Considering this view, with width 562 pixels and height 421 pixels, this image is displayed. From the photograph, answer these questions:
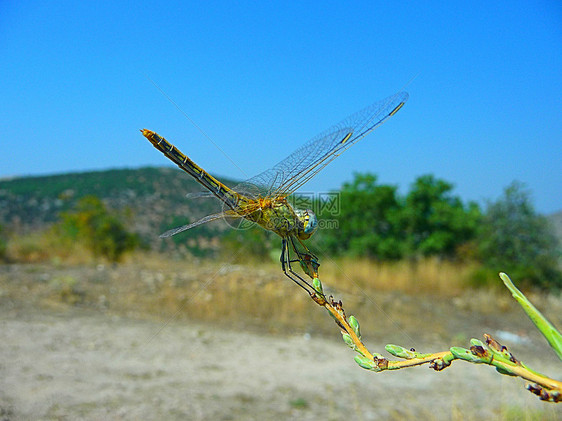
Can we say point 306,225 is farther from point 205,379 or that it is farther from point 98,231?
point 98,231

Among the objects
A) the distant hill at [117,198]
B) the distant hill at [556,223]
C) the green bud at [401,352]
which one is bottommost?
the green bud at [401,352]

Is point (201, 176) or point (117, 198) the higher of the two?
point (117, 198)

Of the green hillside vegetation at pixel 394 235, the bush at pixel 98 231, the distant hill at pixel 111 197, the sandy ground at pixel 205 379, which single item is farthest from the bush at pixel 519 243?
the bush at pixel 98 231

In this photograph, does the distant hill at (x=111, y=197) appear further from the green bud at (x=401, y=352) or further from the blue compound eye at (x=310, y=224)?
the green bud at (x=401, y=352)

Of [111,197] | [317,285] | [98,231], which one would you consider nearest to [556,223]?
[98,231]

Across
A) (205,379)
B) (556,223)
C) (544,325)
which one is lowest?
(205,379)

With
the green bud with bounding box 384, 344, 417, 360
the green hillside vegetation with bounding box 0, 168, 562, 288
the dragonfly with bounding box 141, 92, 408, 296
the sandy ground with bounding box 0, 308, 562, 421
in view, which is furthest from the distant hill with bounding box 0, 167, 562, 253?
the green bud with bounding box 384, 344, 417, 360

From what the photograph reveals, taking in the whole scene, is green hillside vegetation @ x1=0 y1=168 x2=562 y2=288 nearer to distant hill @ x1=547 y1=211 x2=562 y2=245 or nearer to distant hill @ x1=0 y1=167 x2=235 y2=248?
distant hill @ x1=547 y1=211 x2=562 y2=245

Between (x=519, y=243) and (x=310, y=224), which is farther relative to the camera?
(x=519, y=243)
